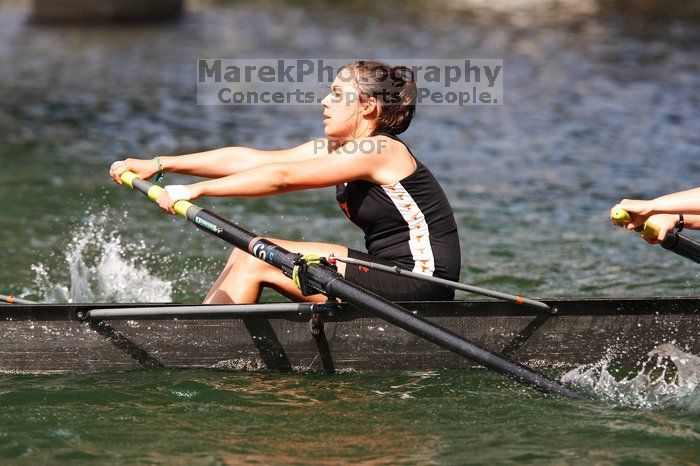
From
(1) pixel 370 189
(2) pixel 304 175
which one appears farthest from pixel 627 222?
(2) pixel 304 175

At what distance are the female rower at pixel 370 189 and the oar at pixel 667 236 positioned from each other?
3.36 ft

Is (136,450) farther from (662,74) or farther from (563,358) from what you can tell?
(662,74)

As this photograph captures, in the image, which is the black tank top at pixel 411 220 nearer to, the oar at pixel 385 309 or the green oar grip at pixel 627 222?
the oar at pixel 385 309

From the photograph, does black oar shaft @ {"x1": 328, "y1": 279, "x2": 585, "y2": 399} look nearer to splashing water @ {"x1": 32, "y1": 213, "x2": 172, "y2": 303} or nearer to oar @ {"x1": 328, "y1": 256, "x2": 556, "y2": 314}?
oar @ {"x1": 328, "y1": 256, "x2": 556, "y2": 314}

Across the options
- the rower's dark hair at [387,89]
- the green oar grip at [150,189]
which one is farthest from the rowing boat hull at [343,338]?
the rower's dark hair at [387,89]

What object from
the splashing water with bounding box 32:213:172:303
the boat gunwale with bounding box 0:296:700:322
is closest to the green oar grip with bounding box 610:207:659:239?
the boat gunwale with bounding box 0:296:700:322

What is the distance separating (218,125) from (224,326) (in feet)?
34.9

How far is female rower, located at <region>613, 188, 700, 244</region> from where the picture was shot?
6250 mm

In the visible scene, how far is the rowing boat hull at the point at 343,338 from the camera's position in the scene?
6.45 metres

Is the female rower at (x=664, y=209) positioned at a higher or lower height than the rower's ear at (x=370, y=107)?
lower

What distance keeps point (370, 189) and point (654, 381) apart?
2.12 m

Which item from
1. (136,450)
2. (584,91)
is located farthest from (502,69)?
(136,450)

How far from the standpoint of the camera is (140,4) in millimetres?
28938

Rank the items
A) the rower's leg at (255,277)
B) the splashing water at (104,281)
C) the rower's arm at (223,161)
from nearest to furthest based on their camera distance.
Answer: the rower's leg at (255,277)
the rower's arm at (223,161)
the splashing water at (104,281)
